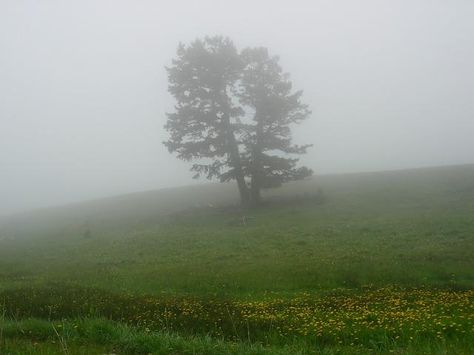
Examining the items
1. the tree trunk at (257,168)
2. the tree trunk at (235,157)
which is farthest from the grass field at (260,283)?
the tree trunk at (235,157)

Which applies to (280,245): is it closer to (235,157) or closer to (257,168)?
(257,168)

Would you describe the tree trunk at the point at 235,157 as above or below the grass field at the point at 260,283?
above

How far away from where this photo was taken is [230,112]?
4100 centimetres

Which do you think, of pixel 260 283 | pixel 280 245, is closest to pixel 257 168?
pixel 280 245

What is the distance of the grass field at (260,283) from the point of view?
9984 millimetres

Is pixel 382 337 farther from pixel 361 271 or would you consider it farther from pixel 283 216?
pixel 283 216

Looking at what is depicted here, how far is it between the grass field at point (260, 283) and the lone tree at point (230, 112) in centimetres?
426

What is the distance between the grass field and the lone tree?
4264mm

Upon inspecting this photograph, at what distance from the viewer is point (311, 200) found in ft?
134

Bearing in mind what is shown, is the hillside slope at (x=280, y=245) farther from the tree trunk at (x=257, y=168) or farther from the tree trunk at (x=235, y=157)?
the tree trunk at (x=257, y=168)

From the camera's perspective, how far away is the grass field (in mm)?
9984

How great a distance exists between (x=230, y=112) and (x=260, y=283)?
25998 millimetres

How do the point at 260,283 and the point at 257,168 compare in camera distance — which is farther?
the point at 257,168

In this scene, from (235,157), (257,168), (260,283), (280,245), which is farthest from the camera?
(235,157)
